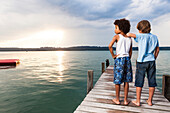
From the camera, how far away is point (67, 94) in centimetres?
838

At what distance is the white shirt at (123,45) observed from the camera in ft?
9.71

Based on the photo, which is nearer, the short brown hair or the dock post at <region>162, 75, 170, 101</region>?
the short brown hair

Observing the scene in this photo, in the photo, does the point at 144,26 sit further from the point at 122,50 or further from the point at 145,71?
the point at 145,71

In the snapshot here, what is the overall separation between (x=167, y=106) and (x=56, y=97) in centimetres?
663

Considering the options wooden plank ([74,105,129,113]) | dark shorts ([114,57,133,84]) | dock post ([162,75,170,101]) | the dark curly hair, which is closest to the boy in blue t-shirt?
the dark curly hair

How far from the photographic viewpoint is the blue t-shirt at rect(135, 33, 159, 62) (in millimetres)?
2924

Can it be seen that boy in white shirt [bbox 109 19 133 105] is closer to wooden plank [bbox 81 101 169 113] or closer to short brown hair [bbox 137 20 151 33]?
short brown hair [bbox 137 20 151 33]

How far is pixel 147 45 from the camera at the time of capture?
2.94 metres

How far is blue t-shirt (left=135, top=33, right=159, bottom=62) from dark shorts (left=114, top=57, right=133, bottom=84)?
1.33ft

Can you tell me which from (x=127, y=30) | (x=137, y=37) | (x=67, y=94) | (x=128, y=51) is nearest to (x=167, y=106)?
(x=128, y=51)

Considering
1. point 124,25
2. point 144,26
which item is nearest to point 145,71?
point 144,26

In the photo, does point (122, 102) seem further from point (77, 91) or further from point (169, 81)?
point (77, 91)

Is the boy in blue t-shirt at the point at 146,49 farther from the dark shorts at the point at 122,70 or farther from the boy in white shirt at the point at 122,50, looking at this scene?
the dark shorts at the point at 122,70

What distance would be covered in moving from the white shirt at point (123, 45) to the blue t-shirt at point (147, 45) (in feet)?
0.97
